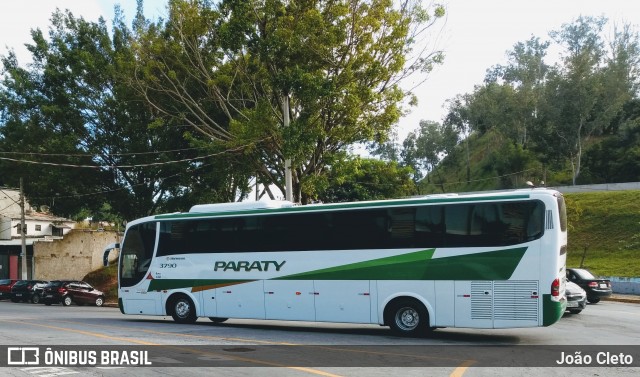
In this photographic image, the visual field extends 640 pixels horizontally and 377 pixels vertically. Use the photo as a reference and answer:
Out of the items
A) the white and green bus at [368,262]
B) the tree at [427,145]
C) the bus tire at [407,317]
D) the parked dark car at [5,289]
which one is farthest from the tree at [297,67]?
the tree at [427,145]

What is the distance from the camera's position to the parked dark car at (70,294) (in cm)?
3656

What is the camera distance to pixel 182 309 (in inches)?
771

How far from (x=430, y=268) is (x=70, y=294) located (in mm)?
28033

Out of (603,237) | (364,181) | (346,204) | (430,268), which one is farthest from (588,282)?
(364,181)

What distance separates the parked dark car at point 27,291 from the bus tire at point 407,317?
98.7 feet

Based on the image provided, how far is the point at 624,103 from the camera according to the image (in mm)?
79125

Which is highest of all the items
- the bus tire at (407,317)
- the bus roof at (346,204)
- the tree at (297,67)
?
the tree at (297,67)

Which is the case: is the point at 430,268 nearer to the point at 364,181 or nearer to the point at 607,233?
the point at 364,181

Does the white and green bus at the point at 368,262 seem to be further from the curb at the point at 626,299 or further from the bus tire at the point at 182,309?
the curb at the point at 626,299

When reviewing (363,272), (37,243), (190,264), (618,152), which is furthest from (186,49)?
(618,152)

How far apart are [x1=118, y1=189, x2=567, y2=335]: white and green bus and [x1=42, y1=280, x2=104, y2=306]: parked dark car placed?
18548mm

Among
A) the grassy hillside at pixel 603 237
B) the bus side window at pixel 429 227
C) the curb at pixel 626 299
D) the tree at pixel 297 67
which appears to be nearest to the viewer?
the bus side window at pixel 429 227

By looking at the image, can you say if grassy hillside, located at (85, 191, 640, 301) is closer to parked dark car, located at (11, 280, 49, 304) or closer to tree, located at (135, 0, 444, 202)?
parked dark car, located at (11, 280, 49, 304)

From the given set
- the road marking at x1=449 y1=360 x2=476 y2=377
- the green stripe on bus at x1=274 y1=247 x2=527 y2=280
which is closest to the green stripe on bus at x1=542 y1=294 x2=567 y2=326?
the green stripe on bus at x1=274 y1=247 x2=527 y2=280
